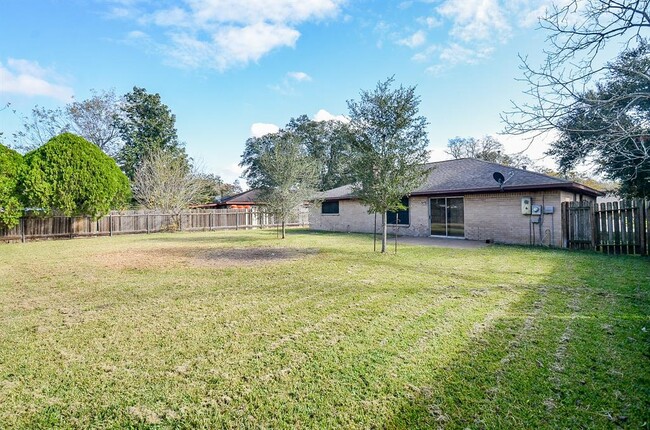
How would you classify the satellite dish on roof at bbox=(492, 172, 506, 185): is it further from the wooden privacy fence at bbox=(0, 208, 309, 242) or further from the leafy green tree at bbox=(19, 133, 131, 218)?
the leafy green tree at bbox=(19, 133, 131, 218)

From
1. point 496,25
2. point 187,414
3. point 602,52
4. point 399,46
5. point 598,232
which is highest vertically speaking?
point 399,46

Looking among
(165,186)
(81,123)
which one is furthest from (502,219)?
(81,123)

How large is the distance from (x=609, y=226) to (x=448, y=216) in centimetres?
552

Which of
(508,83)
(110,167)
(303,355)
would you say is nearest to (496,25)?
(508,83)

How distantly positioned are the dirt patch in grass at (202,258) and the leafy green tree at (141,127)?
19656 mm

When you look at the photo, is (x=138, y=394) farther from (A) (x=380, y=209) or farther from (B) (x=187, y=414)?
(A) (x=380, y=209)

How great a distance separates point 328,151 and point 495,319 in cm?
3478

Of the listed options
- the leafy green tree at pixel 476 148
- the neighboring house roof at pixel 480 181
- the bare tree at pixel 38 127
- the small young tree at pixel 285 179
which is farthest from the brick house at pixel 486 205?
the bare tree at pixel 38 127

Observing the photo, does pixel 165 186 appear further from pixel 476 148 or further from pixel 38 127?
pixel 476 148

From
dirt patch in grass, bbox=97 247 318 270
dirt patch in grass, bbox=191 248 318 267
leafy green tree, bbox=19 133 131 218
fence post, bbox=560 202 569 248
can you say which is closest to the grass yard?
dirt patch in grass, bbox=97 247 318 270

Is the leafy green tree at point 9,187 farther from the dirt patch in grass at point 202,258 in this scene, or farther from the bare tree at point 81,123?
the bare tree at point 81,123

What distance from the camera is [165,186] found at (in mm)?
21812

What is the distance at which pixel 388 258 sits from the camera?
343 inches

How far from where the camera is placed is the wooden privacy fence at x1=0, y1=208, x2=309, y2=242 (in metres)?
15.1
